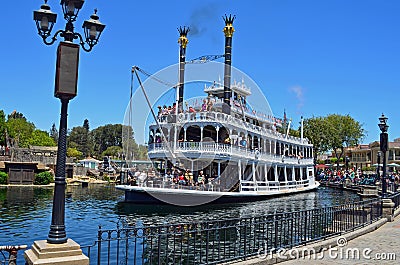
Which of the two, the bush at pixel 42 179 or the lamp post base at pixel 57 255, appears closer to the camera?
the lamp post base at pixel 57 255

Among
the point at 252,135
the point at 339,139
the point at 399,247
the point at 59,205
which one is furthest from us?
the point at 339,139

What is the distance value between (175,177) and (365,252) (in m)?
20.5

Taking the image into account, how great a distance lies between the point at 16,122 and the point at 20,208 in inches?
2420

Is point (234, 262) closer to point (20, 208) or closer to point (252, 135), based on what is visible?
point (20, 208)

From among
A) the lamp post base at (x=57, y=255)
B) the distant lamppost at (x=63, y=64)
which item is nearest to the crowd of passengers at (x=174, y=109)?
the distant lamppost at (x=63, y=64)

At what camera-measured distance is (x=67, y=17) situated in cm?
702

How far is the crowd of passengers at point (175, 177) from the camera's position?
28219 millimetres

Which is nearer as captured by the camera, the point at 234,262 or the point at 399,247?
the point at 234,262

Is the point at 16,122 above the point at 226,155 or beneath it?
above

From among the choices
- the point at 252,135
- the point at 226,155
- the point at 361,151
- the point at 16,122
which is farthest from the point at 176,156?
the point at 361,151

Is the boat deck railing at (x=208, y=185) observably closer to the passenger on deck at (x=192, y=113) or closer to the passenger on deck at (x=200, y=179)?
the passenger on deck at (x=200, y=179)

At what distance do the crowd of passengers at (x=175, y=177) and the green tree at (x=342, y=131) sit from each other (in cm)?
4966

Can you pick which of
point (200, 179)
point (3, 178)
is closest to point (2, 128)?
point (3, 178)

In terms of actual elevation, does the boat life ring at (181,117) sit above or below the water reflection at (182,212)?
above
